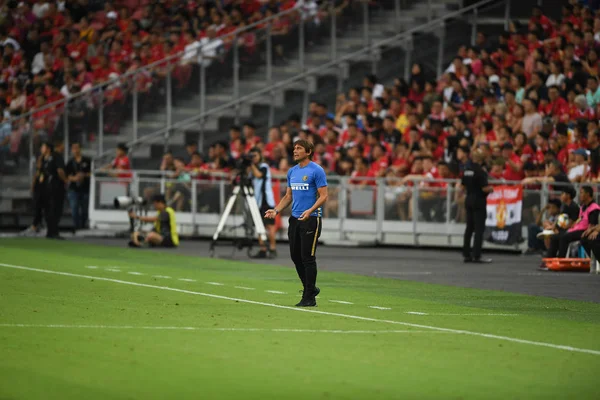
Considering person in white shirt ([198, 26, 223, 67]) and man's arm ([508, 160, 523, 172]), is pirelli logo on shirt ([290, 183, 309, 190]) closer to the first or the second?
man's arm ([508, 160, 523, 172])

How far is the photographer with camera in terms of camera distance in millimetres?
25828

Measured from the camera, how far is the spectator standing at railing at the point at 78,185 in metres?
33.8

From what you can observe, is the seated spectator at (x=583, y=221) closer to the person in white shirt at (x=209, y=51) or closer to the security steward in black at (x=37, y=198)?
the security steward in black at (x=37, y=198)

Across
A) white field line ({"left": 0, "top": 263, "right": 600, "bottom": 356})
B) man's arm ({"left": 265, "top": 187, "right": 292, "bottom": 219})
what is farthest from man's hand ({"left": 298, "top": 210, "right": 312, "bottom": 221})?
white field line ({"left": 0, "top": 263, "right": 600, "bottom": 356})

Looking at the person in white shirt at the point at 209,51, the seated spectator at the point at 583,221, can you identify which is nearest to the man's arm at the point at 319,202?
the seated spectator at the point at 583,221

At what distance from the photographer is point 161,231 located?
29516 mm

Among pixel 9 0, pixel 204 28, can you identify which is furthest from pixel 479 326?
pixel 9 0

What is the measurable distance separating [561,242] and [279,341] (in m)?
12.6

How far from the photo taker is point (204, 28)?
38719 mm

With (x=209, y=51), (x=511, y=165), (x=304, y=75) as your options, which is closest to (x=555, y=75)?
(x=511, y=165)

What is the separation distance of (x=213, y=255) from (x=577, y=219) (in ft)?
24.0

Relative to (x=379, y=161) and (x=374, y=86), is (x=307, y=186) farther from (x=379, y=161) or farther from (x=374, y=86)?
(x=374, y=86)

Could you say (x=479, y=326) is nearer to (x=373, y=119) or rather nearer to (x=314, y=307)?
(x=314, y=307)

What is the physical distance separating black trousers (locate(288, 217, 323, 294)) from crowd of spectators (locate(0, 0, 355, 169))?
65.8 feet
